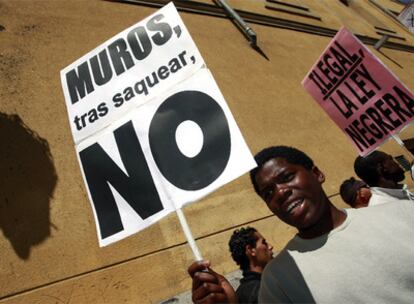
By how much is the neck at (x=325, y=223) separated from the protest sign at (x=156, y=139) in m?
0.41

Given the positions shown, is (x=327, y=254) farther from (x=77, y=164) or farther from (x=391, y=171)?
(x=77, y=164)

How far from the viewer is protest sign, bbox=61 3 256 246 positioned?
5.87 ft

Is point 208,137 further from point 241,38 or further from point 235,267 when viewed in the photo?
point 241,38

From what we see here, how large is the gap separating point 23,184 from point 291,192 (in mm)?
2791

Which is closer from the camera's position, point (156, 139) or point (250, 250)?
point (156, 139)

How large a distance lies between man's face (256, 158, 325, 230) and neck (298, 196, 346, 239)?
2cm

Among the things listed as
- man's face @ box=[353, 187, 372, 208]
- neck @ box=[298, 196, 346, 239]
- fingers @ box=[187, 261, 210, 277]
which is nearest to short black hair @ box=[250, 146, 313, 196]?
neck @ box=[298, 196, 346, 239]

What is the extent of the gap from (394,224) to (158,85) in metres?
1.38

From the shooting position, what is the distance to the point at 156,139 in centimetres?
191

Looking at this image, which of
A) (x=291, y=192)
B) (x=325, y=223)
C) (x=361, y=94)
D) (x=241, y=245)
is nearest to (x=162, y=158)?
(x=291, y=192)

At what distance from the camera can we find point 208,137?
1.84 meters

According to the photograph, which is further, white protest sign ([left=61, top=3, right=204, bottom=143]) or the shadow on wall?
the shadow on wall

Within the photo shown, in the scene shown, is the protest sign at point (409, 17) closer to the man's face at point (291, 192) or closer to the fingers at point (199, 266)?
the man's face at point (291, 192)

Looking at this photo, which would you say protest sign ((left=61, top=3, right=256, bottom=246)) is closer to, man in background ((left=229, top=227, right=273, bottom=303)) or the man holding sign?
the man holding sign
